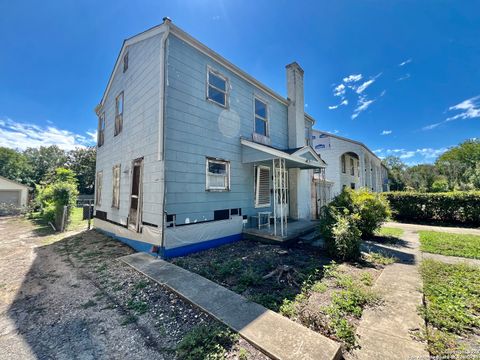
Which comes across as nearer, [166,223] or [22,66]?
[166,223]

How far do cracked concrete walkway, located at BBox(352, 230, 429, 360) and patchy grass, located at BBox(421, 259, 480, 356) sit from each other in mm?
131

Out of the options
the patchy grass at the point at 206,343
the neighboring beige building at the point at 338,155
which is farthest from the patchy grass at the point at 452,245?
the neighboring beige building at the point at 338,155

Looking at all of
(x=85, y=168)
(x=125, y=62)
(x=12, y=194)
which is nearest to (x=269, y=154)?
(x=125, y=62)

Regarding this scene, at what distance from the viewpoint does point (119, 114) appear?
9.25 m

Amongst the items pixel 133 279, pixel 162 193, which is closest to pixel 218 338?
pixel 133 279

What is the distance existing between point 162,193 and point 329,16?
1013 centimetres

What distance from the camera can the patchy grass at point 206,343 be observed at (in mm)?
2145

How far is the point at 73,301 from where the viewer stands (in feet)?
11.6

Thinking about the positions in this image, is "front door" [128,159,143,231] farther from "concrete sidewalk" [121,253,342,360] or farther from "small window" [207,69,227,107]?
"small window" [207,69,227,107]

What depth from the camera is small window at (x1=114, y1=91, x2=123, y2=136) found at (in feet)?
29.6

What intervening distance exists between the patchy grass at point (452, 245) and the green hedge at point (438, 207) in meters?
3.78

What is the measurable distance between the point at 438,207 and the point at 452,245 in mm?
6202

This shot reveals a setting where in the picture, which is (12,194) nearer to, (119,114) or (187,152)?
(119,114)

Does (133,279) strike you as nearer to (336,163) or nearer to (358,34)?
(358,34)
